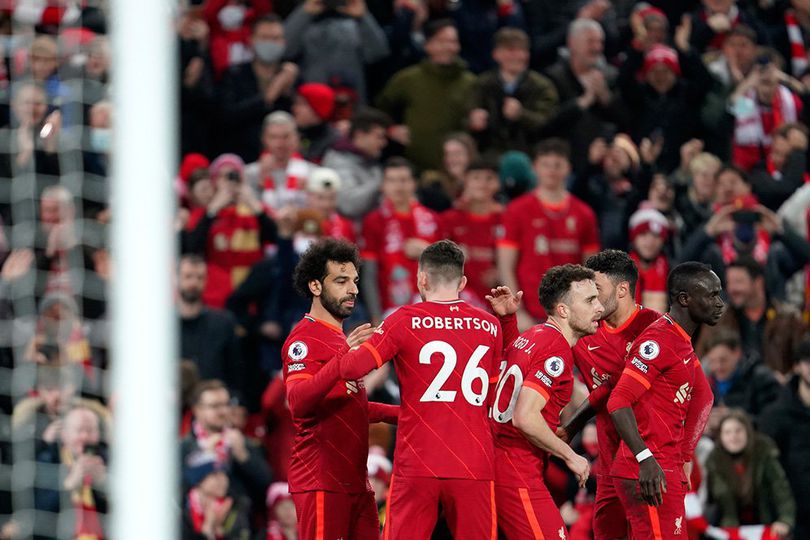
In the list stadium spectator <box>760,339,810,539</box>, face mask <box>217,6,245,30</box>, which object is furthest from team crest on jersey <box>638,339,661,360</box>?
face mask <box>217,6,245,30</box>

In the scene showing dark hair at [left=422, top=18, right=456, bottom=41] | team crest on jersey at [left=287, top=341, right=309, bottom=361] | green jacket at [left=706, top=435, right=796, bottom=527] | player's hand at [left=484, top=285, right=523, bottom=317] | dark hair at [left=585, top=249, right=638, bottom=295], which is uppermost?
dark hair at [left=422, top=18, right=456, bottom=41]

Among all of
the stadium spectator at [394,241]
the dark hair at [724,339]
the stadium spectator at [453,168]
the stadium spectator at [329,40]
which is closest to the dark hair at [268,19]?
the stadium spectator at [329,40]

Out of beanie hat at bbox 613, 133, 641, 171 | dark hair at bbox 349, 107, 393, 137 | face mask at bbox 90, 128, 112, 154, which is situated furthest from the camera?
beanie hat at bbox 613, 133, 641, 171

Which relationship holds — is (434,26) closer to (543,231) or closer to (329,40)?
(329,40)

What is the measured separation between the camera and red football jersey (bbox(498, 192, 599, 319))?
12992 millimetres

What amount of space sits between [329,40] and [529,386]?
7.29m

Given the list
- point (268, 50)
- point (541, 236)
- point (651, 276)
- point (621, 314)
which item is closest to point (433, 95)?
point (268, 50)

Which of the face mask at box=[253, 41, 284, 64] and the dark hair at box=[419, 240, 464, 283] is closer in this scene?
the dark hair at box=[419, 240, 464, 283]

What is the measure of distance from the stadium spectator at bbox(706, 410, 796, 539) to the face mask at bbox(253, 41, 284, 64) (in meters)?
5.56

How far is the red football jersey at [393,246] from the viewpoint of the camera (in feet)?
42.7

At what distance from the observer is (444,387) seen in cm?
813

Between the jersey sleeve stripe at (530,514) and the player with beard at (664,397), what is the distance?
50cm

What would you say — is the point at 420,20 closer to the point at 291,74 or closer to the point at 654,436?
the point at 291,74

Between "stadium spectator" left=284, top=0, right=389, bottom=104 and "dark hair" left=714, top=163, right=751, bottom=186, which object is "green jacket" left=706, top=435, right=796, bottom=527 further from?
"stadium spectator" left=284, top=0, right=389, bottom=104
